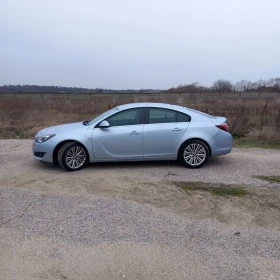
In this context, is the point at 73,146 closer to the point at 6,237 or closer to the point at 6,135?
the point at 6,237

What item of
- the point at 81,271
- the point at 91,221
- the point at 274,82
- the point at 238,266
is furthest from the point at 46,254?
the point at 274,82

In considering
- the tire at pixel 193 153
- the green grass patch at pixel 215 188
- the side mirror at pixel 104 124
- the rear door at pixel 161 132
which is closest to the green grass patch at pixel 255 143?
the tire at pixel 193 153

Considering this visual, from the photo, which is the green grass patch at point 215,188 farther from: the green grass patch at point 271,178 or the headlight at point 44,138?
the headlight at point 44,138

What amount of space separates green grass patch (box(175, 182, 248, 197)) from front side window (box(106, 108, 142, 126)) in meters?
1.92

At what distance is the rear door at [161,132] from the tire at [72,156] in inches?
52.9

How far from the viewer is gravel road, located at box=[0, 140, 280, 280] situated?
141 inches

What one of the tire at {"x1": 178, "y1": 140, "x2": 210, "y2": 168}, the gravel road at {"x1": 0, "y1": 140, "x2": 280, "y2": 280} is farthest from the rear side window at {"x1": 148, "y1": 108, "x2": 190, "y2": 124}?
the gravel road at {"x1": 0, "y1": 140, "x2": 280, "y2": 280}

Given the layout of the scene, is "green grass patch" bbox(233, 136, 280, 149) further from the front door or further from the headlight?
the headlight

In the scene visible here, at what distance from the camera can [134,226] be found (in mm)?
A: 4555

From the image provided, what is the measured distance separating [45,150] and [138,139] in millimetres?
2003

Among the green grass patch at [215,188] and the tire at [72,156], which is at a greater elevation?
the tire at [72,156]

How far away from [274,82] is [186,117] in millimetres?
66669

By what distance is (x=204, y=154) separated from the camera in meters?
7.62

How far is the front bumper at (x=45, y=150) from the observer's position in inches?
293
